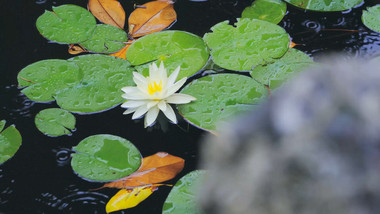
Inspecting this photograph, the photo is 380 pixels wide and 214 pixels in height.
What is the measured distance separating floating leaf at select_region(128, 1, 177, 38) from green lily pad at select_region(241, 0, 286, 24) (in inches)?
12.6

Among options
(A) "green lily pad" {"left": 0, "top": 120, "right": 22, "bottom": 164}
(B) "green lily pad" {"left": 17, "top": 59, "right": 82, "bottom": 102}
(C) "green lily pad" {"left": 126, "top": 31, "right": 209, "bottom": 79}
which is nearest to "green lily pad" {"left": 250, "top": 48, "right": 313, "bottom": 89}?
(C) "green lily pad" {"left": 126, "top": 31, "right": 209, "bottom": 79}

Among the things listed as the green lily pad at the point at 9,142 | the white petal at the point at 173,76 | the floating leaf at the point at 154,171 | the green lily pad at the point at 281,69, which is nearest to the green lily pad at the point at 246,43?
the green lily pad at the point at 281,69

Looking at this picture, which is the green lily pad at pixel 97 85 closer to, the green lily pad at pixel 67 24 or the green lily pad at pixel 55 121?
the green lily pad at pixel 55 121

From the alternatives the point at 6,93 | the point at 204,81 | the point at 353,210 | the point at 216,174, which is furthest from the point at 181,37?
the point at 353,210

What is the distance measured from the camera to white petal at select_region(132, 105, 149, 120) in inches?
60.5

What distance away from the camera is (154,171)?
140cm

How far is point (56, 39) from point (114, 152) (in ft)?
2.22

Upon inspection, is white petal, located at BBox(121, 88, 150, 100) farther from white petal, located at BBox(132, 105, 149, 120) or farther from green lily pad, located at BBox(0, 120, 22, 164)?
green lily pad, located at BBox(0, 120, 22, 164)

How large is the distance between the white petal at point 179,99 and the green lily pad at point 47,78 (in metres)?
0.36

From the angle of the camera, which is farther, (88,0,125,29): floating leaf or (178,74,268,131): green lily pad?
(88,0,125,29): floating leaf

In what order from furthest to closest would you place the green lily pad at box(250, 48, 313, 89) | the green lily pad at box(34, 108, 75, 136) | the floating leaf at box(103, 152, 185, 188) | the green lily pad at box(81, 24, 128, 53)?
the green lily pad at box(81, 24, 128, 53) < the green lily pad at box(250, 48, 313, 89) < the green lily pad at box(34, 108, 75, 136) < the floating leaf at box(103, 152, 185, 188)

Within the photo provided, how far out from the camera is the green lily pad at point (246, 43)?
1.73 m

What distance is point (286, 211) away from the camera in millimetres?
734

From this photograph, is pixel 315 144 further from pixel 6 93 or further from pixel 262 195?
pixel 6 93
